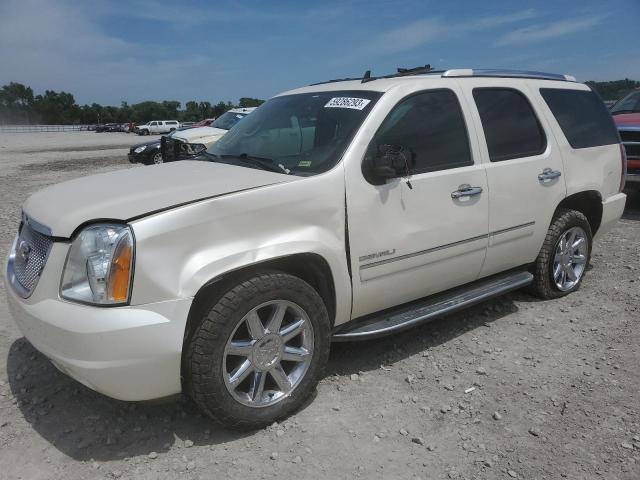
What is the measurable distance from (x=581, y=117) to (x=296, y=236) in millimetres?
3197

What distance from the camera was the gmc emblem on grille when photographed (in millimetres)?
2863

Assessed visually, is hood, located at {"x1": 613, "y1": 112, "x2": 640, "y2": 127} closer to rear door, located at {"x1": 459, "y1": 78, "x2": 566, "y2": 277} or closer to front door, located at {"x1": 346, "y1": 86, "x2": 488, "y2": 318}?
rear door, located at {"x1": 459, "y1": 78, "x2": 566, "y2": 277}

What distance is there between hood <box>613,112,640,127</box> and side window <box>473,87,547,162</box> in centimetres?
518

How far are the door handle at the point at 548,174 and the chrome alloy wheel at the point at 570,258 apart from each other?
0.57 metres

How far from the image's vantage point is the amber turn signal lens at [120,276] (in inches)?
94.4

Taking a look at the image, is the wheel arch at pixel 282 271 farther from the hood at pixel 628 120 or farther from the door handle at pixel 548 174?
the hood at pixel 628 120

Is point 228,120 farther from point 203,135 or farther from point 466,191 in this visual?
point 466,191

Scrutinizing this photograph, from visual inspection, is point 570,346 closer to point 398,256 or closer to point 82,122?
point 398,256

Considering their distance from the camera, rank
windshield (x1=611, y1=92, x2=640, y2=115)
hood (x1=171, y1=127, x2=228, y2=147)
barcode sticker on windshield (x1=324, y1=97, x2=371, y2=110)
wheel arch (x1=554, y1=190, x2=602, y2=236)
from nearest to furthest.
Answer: barcode sticker on windshield (x1=324, y1=97, x2=371, y2=110) → wheel arch (x1=554, y1=190, x2=602, y2=236) → windshield (x1=611, y1=92, x2=640, y2=115) → hood (x1=171, y1=127, x2=228, y2=147)

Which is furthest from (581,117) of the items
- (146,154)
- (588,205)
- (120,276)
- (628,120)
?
(146,154)

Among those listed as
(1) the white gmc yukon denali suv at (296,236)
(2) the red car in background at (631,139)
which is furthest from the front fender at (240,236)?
(2) the red car in background at (631,139)

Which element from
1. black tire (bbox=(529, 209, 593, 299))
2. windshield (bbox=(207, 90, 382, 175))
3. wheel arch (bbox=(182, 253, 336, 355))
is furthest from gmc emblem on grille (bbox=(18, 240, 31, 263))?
black tire (bbox=(529, 209, 593, 299))

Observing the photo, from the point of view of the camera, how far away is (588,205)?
4.92 m

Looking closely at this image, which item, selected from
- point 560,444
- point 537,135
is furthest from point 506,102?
point 560,444
